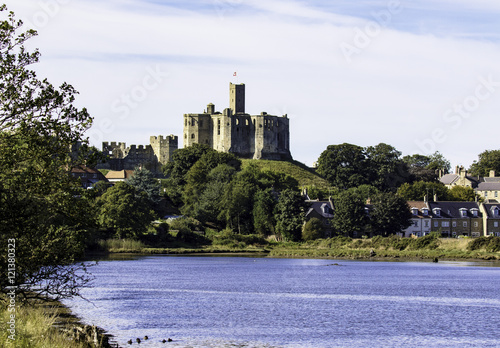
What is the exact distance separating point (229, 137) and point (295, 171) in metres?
11.9

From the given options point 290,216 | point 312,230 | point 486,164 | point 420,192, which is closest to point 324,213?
point 312,230

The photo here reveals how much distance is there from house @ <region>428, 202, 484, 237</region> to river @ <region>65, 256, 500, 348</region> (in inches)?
1266

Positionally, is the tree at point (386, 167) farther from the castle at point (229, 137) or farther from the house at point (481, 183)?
the castle at point (229, 137)

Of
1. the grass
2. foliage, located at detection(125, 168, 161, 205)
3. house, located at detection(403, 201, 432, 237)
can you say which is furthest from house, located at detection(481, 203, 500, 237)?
the grass

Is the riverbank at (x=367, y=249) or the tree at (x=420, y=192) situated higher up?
the tree at (x=420, y=192)

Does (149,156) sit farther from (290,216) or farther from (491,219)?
(491,219)

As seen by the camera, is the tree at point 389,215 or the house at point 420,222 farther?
the house at point 420,222

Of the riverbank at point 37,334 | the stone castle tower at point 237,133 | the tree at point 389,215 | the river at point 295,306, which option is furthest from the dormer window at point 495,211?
the riverbank at point 37,334

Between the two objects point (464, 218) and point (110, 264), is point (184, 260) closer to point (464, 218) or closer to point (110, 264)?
point (110, 264)

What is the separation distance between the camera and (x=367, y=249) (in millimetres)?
71938

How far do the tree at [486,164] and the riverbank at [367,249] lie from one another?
219 feet

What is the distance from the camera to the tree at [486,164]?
135000 mm

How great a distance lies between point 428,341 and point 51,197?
13010 millimetres

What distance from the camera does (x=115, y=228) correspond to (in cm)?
6988
